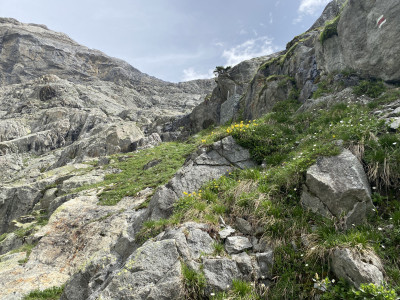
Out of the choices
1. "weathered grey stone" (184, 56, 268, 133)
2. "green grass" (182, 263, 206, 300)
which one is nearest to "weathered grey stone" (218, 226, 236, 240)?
"green grass" (182, 263, 206, 300)

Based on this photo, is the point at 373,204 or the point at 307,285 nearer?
the point at 307,285

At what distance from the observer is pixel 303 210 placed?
6266mm

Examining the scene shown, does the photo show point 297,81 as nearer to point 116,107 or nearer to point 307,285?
point 307,285

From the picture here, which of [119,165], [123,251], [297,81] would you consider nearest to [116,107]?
[119,165]

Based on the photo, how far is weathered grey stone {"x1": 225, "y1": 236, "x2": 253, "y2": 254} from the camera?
5.90 meters

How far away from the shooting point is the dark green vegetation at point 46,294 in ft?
28.5

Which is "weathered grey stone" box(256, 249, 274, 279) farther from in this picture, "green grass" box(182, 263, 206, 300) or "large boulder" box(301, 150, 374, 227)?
"large boulder" box(301, 150, 374, 227)

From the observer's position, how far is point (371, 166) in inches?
249

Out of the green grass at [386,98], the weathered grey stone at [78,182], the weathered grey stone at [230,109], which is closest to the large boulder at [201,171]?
the green grass at [386,98]

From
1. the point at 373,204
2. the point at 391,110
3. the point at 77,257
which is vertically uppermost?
the point at 391,110

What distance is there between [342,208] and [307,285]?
2069 mm

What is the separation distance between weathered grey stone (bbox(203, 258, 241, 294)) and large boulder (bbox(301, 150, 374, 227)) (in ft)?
8.53

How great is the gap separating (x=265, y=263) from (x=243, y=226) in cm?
125

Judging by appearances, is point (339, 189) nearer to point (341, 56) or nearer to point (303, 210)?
point (303, 210)
